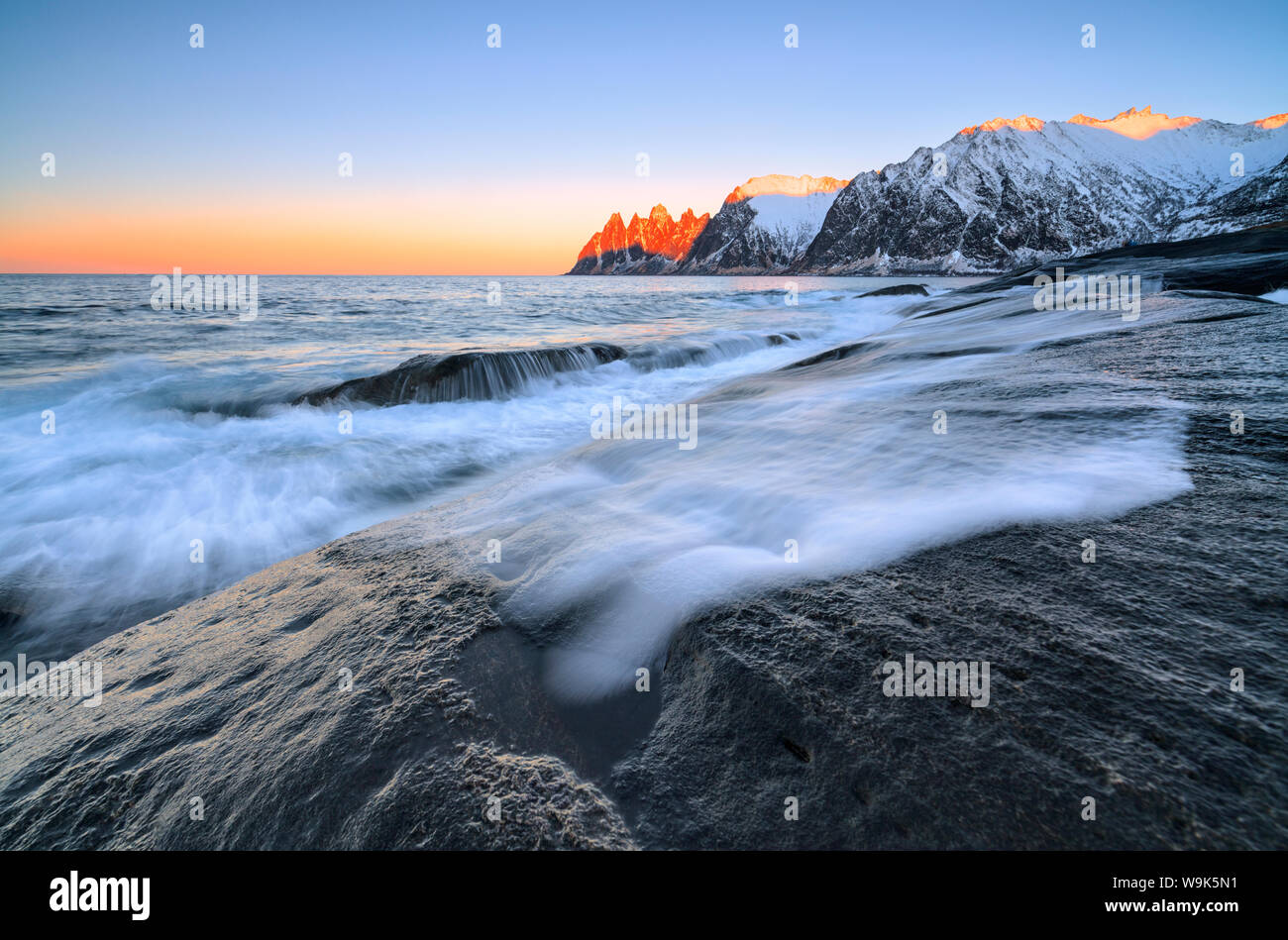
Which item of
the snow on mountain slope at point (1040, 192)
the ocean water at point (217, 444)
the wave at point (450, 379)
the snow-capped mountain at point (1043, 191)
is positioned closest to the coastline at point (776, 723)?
the ocean water at point (217, 444)

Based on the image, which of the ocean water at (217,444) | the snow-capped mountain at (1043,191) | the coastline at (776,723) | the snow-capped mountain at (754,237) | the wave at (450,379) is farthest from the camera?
the snow-capped mountain at (754,237)

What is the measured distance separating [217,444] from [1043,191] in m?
150

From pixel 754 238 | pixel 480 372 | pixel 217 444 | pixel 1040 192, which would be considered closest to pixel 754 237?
pixel 754 238

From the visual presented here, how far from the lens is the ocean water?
4141 millimetres

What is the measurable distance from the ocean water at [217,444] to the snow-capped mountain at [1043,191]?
387ft

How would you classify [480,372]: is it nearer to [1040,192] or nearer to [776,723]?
[776,723]

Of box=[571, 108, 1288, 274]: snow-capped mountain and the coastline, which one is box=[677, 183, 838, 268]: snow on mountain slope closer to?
box=[571, 108, 1288, 274]: snow-capped mountain

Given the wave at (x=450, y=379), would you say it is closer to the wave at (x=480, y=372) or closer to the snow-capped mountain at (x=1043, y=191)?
the wave at (x=480, y=372)

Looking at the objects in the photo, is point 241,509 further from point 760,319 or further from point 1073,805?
point 760,319

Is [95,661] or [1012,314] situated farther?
[1012,314]

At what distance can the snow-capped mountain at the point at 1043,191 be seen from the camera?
10644 centimetres
